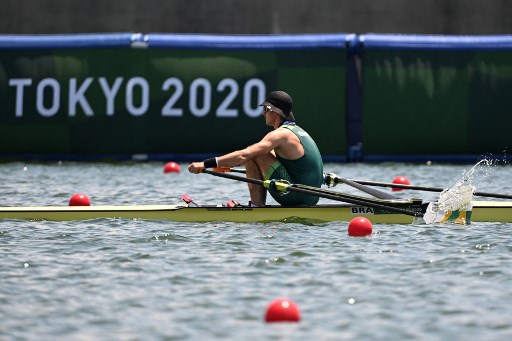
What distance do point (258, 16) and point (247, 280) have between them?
1592 cm

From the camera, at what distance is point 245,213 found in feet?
38.9

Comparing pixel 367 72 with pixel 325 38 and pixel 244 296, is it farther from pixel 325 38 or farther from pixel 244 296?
pixel 244 296

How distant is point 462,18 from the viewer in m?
24.1

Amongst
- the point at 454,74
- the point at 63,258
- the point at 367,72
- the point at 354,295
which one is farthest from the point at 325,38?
the point at 354,295

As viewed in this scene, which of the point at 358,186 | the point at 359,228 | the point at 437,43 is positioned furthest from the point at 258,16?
the point at 359,228

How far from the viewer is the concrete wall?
78.9ft

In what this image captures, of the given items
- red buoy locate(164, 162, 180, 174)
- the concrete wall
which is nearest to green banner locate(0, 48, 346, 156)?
red buoy locate(164, 162, 180, 174)

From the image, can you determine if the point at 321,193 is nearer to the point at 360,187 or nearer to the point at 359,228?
the point at 359,228

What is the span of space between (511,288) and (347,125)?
10657 millimetres

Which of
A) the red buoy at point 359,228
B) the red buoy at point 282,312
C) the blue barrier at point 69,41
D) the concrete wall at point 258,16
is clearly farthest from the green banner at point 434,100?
the red buoy at point 282,312

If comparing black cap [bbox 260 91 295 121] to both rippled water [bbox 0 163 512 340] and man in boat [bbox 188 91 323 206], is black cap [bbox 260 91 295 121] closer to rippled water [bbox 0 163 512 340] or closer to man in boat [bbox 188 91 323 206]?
man in boat [bbox 188 91 323 206]

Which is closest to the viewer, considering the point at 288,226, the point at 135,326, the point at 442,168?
the point at 135,326

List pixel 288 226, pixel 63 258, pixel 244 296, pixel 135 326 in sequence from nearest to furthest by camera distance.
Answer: pixel 135 326
pixel 244 296
pixel 63 258
pixel 288 226

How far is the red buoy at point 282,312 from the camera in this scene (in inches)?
296
